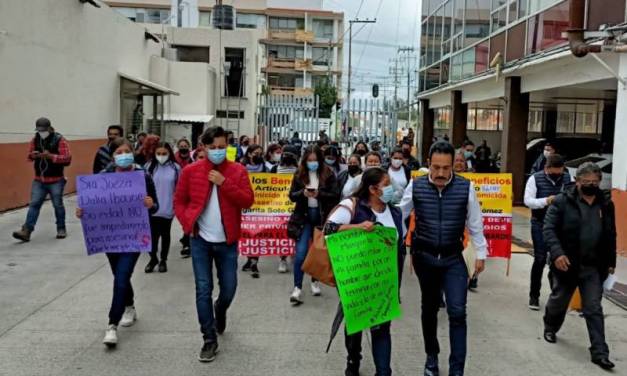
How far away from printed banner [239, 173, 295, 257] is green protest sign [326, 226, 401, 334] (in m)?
3.83

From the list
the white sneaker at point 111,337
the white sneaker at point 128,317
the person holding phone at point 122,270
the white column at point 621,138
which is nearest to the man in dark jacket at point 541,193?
the white column at point 621,138

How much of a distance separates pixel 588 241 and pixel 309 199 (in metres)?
2.82

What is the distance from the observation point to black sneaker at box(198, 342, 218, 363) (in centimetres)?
481

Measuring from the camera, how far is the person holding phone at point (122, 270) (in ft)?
16.8

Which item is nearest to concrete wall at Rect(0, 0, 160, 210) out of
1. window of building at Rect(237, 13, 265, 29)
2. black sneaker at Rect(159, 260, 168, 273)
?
black sneaker at Rect(159, 260, 168, 273)

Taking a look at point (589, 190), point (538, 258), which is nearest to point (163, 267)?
point (538, 258)

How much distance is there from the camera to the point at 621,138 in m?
9.87

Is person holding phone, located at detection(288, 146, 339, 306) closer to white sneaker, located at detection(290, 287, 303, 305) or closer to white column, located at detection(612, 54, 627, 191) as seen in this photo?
white sneaker, located at detection(290, 287, 303, 305)

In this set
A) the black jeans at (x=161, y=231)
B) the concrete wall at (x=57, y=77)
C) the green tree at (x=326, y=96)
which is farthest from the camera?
the green tree at (x=326, y=96)

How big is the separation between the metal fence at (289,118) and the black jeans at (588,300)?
16.3 metres

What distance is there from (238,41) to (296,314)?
2904cm

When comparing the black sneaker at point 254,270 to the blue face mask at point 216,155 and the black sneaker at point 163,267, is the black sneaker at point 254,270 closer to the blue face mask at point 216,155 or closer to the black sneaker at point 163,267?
the black sneaker at point 163,267

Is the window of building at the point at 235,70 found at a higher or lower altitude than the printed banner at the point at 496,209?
higher

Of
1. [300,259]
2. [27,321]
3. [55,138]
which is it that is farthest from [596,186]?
[55,138]
